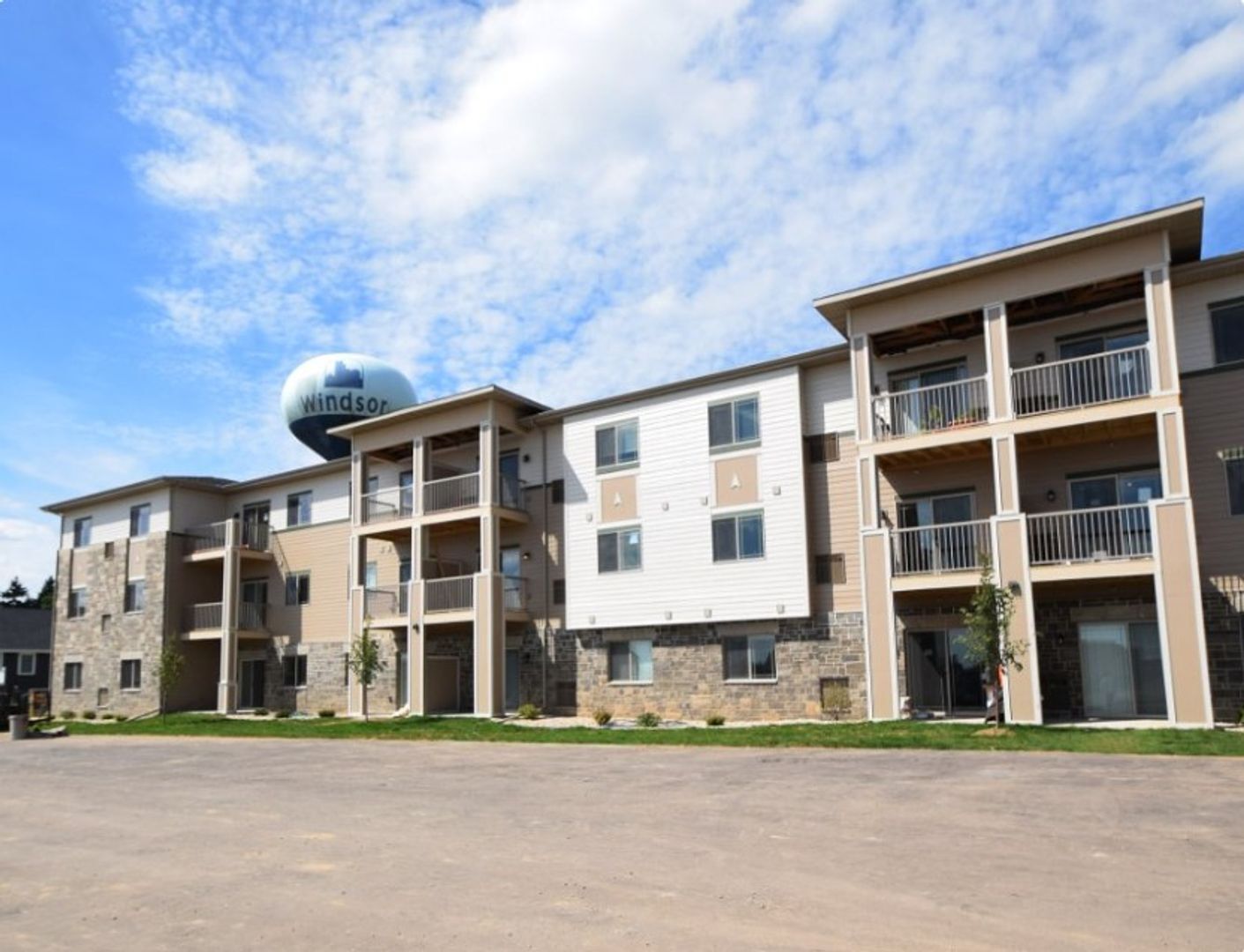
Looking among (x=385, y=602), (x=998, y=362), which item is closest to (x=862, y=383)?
(x=998, y=362)

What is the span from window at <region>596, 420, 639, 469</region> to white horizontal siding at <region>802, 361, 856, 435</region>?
5.27 m

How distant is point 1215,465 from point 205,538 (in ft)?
112

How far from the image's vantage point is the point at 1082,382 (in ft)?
73.4

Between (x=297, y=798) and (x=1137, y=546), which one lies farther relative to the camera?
(x=1137, y=546)

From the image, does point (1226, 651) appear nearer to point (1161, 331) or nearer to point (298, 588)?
point (1161, 331)

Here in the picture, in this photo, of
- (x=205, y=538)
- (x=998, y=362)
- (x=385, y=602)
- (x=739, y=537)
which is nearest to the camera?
(x=998, y=362)

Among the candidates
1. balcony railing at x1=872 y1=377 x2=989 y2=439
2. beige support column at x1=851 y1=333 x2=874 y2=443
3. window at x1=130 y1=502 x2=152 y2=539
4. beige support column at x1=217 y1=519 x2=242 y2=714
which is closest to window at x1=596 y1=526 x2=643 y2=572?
beige support column at x1=851 y1=333 x2=874 y2=443

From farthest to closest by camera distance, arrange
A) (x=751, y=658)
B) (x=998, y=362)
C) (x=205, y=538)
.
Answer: (x=205, y=538) → (x=751, y=658) → (x=998, y=362)

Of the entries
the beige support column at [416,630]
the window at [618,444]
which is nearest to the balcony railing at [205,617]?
the beige support column at [416,630]

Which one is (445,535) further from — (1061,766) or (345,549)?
(1061,766)

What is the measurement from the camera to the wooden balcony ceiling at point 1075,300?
22000mm

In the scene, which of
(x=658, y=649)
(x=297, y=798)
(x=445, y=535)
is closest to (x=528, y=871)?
(x=297, y=798)

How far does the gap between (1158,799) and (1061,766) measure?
3.27 m

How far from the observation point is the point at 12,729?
29.8m
